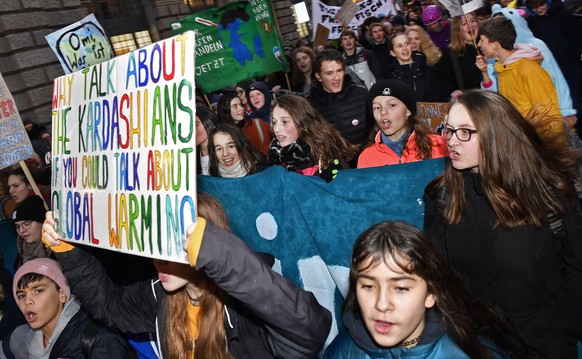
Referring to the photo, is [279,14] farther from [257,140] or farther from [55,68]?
[257,140]

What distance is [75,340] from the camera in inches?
107

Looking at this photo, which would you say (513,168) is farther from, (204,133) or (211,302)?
(204,133)

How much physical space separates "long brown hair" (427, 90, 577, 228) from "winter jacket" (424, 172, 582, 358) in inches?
2.4

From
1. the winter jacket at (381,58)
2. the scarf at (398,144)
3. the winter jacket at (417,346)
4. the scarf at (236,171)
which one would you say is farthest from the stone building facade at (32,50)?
the winter jacket at (417,346)

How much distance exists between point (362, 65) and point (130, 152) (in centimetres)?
671

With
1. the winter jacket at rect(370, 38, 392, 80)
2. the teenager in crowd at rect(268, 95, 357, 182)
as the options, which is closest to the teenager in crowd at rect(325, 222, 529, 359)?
the teenager in crowd at rect(268, 95, 357, 182)

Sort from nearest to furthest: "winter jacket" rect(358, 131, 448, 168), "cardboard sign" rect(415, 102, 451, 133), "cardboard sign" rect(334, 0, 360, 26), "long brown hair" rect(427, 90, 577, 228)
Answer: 1. "long brown hair" rect(427, 90, 577, 228)
2. "winter jacket" rect(358, 131, 448, 168)
3. "cardboard sign" rect(415, 102, 451, 133)
4. "cardboard sign" rect(334, 0, 360, 26)

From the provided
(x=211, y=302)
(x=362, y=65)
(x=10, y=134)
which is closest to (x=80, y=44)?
(x=10, y=134)

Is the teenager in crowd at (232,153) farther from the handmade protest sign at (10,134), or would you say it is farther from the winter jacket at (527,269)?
the winter jacket at (527,269)

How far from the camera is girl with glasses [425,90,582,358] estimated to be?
2076 millimetres

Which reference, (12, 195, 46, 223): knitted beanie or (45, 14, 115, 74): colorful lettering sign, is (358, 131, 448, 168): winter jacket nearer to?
(12, 195, 46, 223): knitted beanie

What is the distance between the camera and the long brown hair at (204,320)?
2.10 meters

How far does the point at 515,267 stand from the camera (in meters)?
2.11

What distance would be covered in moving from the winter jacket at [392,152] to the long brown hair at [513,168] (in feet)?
3.81
